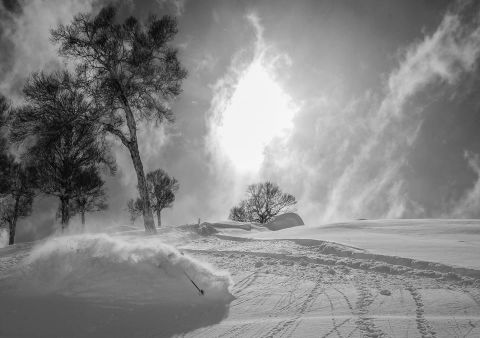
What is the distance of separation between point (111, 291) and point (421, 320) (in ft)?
11.8

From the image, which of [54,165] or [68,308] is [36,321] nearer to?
[68,308]

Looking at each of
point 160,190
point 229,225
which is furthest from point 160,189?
point 229,225

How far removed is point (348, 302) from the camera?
12.8ft

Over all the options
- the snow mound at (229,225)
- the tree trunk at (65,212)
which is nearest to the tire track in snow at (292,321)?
the snow mound at (229,225)

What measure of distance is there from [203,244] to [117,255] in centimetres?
553

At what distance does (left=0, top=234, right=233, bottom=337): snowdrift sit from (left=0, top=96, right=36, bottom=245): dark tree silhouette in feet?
60.5

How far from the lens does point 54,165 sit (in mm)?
20203

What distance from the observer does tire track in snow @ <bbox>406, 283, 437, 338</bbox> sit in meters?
3.01

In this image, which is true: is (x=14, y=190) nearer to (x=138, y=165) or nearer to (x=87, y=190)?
(x=87, y=190)

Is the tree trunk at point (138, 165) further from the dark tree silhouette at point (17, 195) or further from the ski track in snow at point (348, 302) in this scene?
the dark tree silhouette at point (17, 195)

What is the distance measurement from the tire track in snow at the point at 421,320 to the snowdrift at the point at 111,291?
204 centimetres

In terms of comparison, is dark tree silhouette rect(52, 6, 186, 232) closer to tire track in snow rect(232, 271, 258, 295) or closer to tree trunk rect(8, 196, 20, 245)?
tire track in snow rect(232, 271, 258, 295)

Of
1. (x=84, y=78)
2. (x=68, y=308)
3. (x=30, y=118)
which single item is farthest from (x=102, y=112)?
(x=68, y=308)

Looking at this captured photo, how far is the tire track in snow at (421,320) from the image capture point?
3.01 metres
